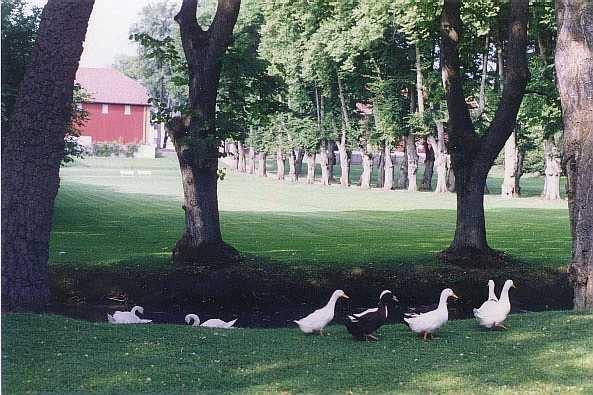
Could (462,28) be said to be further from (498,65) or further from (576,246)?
(498,65)

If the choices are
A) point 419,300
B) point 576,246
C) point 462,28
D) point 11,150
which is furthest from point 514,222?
point 11,150

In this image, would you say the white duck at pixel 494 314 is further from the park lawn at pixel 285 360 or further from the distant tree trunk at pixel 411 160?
the distant tree trunk at pixel 411 160

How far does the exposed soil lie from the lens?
1958cm

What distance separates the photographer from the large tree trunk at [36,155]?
45.8ft

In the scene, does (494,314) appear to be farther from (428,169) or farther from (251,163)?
(251,163)

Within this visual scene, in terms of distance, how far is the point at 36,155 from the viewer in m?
14.0

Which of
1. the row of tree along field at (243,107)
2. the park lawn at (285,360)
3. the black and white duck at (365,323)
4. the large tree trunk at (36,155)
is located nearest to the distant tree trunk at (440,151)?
the row of tree along field at (243,107)

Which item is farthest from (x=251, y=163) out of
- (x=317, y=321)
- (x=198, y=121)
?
(x=317, y=321)

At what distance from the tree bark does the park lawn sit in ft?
30.8

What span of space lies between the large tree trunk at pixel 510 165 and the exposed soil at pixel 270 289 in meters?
27.5

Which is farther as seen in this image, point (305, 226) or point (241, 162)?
point (241, 162)

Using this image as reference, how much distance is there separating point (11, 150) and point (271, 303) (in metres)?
8.37

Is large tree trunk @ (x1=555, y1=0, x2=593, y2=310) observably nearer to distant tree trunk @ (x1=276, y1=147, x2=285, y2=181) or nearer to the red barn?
distant tree trunk @ (x1=276, y1=147, x2=285, y2=181)

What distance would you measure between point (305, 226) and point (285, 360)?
2218 cm
